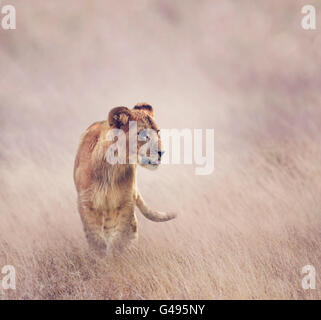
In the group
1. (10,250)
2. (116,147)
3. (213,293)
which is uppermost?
(116,147)

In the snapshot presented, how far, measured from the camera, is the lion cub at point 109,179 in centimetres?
482

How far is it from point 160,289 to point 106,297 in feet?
1.67

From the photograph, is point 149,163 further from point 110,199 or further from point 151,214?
point 151,214

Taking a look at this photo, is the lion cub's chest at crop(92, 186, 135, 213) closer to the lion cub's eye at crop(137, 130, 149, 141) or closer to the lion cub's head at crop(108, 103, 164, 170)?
the lion cub's head at crop(108, 103, 164, 170)

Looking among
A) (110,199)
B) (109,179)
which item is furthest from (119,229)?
(109,179)

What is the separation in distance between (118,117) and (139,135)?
274mm

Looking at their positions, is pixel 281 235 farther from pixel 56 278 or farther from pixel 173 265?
pixel 56 278

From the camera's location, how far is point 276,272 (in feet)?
15.9

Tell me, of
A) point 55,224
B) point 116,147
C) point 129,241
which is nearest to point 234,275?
point 129,241

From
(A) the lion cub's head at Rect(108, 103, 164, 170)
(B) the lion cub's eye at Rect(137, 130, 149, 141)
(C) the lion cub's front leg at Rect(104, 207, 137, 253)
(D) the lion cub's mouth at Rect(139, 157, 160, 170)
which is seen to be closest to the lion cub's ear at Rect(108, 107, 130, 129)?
(A) the lion cub's head at Rect(108, 103, 164, 170)

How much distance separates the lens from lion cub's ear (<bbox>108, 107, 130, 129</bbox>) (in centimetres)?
475

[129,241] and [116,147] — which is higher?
[116,147]

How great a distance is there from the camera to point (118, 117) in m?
4.77

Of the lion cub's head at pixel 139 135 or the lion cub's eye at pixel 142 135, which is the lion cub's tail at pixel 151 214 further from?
the lion cub's eye at pixel 142 135
